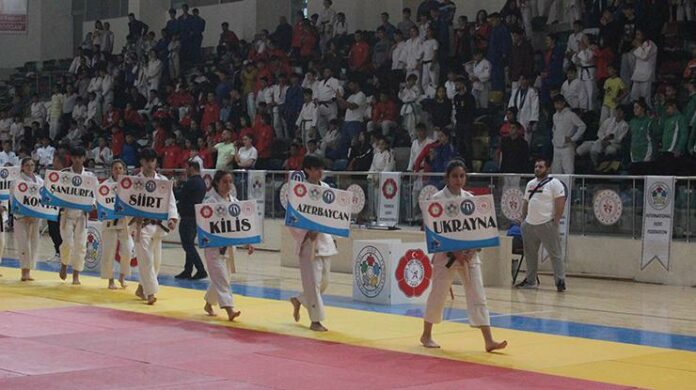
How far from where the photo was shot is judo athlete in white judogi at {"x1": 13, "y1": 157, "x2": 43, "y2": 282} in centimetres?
1720

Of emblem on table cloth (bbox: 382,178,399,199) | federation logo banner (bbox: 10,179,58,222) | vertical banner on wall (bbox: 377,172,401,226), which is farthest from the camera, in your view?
emblem on table cloth (bbox: 382,178,399,199)

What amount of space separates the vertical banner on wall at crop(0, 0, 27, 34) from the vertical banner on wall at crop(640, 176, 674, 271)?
47.6 ft

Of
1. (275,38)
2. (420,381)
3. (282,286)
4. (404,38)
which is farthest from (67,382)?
(275,38)

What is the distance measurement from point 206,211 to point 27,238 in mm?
5310

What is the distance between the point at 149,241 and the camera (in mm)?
14633

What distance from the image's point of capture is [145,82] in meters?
32.5

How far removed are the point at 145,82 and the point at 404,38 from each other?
411 inches

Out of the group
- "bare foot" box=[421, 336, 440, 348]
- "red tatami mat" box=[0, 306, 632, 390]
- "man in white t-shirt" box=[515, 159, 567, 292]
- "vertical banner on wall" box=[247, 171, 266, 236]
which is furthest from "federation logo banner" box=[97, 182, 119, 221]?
"vertical banner on wall" box=[247, 171, 266, 236]

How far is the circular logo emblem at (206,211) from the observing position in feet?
43.1

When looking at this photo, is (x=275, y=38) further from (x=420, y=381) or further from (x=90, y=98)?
(x=420, y=381)

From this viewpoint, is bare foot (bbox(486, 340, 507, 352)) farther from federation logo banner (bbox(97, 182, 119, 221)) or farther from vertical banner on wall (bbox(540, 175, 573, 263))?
vertical banner on wall (bbox(540, 175, 573, 263))

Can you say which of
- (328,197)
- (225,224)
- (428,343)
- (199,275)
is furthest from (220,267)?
(199,275)

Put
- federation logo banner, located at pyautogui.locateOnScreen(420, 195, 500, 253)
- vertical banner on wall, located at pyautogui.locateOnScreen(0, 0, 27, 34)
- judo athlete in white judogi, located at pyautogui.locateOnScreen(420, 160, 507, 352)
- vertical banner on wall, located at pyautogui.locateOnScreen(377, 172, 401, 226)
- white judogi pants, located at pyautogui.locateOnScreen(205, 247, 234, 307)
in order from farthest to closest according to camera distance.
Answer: vertical banner on wall, located at pyautogui.locateOnScreen(0, 0, 27, 34)
vertical banner on wall, located at pyautogui.locateOnScreen(377, 172, 401, 226)
white judogi pants, located at pyautogui.locateOnScreen(205, 247, 234, 307)
federation logo banner, located at pyautogui.locateOnScreen(420, 195, 500, 253)
judo athlete in white judogi, located at pyautogui.locateOnScreen(420, 160, 507, 352)

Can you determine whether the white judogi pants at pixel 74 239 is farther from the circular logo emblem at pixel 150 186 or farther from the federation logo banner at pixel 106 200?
the circular logo emblem at pixel 150 186
